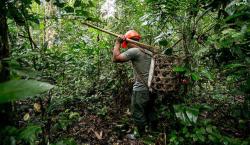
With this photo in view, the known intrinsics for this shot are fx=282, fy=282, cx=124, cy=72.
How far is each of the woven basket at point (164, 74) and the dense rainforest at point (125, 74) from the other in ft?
0.35

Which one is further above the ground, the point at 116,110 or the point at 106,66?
the point at 106,66

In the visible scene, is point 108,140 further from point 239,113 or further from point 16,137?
point 16,137

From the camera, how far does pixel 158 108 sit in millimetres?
4551

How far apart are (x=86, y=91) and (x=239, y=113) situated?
3.13 metres

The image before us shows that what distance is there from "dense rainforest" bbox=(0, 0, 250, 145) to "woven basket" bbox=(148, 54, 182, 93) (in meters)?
0.11

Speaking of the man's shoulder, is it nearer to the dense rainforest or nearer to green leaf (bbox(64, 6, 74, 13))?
the dense rainforest

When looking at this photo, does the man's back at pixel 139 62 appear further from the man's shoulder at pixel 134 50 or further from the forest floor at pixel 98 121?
the forest floor at pixel 98 121

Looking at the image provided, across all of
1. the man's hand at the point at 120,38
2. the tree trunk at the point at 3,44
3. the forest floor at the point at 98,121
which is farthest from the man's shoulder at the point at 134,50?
the tree trunk at the point at 3,44

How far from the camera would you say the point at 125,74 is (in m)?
5.23

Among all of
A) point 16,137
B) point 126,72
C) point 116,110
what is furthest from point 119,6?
point 16,137

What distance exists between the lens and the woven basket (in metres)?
3.86

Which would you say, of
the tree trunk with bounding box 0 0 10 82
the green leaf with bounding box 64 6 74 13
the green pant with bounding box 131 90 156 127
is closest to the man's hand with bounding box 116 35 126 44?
the green pant with bounding box 131 90 156 127

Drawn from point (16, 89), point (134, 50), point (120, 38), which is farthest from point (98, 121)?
point (16, 89)

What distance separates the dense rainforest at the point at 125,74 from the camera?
2623 millimetres
